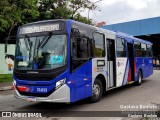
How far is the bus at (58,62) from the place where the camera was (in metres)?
7.77

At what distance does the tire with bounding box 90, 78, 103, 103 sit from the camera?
9.41 m

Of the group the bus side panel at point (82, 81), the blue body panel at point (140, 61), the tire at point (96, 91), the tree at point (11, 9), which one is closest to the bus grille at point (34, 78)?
the bus side panel at point (82, 81)

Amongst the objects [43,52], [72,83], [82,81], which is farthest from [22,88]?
[82,81]

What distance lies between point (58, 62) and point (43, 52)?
0.60 m

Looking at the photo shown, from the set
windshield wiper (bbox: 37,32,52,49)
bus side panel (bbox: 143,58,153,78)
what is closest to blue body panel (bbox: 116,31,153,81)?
bus side panel (bbox: 143,58,153,78)

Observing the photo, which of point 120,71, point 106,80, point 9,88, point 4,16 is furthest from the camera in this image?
point 4,16

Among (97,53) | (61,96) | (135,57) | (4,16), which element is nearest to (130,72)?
(135,57)

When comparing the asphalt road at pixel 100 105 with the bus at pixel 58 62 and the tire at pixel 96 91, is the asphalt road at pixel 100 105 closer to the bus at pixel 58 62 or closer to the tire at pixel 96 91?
the tire at pixel 96 91

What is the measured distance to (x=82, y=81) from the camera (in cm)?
847

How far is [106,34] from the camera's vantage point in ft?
34.7

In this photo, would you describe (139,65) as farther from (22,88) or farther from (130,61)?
(22,88)

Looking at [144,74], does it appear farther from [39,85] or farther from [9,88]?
[39,85]

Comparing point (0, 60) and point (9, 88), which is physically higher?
point (0, 60)

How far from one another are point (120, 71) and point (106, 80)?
5.37ft
